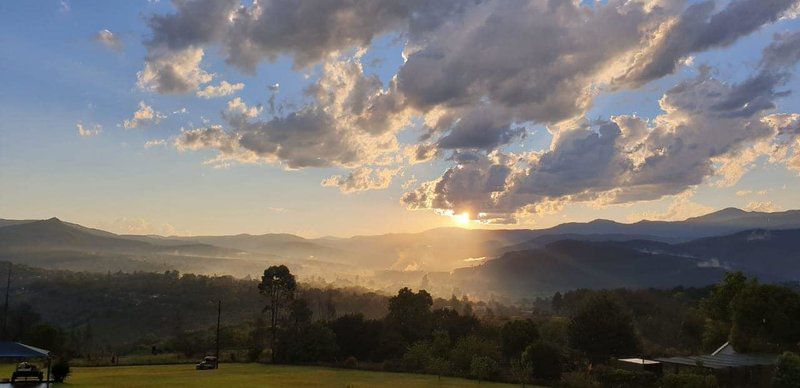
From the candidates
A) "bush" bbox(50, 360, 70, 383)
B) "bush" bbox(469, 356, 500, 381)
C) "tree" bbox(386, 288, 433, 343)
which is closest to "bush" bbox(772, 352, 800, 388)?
"bush" bbox(469, 356, 500, 381)

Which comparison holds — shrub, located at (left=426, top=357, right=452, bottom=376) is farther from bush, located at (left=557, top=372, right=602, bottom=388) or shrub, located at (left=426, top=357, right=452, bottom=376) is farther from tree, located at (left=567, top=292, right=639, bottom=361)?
tree, located at (left=567, top=292, right=639, bottom=361)

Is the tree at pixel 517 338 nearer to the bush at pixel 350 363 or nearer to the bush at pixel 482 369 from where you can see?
the bush at pixel 482 369

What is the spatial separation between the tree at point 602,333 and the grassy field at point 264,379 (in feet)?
89.5

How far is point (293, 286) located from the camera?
93812 mm

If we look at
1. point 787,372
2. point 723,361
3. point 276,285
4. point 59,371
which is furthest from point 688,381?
point 276,285

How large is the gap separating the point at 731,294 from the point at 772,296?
6.34 m

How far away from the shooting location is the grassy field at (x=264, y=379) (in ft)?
155

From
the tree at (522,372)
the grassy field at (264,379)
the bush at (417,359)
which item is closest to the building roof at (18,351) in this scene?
the grassy field at (264,379)

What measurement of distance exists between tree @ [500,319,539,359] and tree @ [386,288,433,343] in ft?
46.0

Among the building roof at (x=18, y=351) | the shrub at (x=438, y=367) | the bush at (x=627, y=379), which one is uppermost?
the building roof at (x=18, y=351)

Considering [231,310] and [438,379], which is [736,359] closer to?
[438,379]

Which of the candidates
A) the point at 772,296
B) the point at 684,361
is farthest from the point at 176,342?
the point at 772,296

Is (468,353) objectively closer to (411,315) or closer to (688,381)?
(411,315)

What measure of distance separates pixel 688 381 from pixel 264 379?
34814mm
